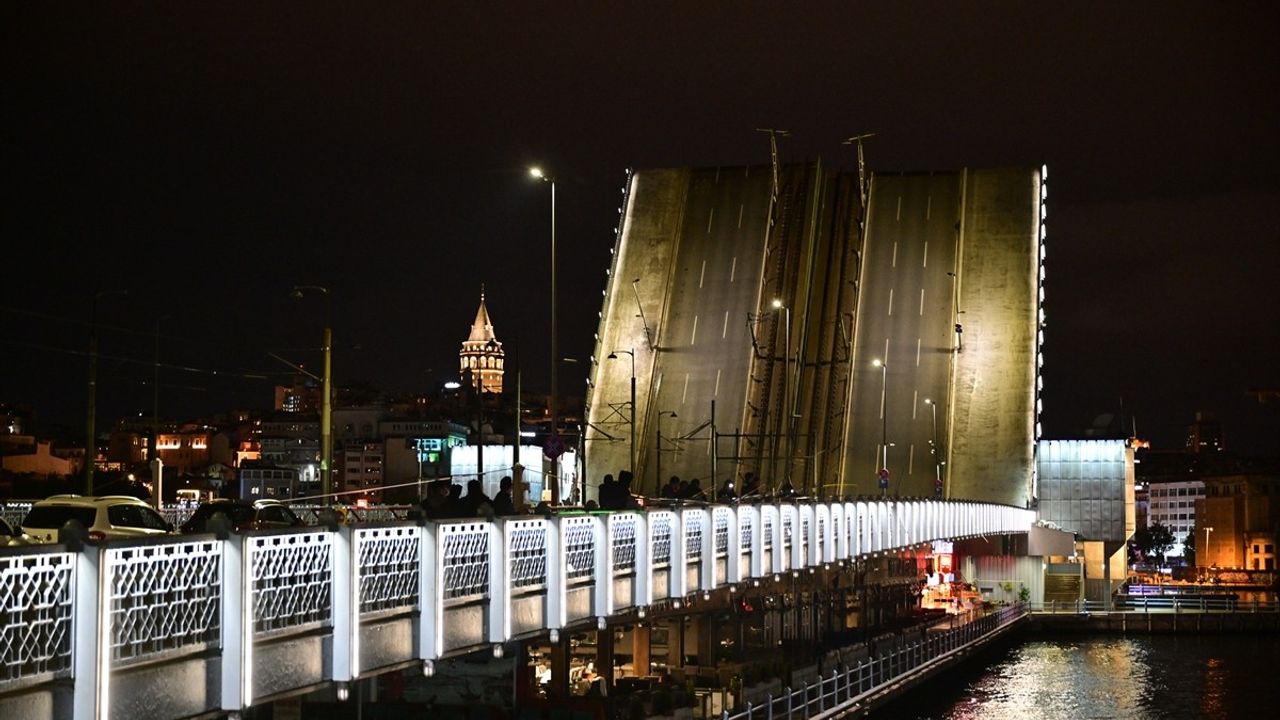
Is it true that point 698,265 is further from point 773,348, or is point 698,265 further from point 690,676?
point 690,676

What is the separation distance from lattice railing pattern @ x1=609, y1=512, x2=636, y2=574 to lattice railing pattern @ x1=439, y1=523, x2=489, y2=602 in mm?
3524

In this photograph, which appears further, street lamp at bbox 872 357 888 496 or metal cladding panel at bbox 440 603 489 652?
street lamp at bbox 872 357 888 496

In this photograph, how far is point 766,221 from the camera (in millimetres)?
52594

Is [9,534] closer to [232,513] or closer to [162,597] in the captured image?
[232,513]

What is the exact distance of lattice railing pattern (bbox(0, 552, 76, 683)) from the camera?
24.6ft

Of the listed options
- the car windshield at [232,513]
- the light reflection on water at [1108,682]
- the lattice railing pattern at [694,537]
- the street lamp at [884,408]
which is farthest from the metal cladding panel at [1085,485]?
the car windshield at [232,513]

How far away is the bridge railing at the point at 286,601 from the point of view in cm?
798

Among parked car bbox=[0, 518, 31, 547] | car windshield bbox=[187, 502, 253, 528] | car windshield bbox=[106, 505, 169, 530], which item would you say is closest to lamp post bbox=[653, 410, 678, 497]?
car windshield bbox=[187, 502, 253, 528]

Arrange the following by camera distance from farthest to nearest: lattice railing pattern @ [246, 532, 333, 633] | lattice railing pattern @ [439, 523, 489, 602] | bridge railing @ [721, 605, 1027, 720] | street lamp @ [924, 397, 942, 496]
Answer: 1. street lamp @ [924, 397, 942, 496]
2. bridge railing @ [721, 605, 1027, 720]
3. lattice railing pattern @ [439, 523, 489, 602]
4. lattice railing pattern @ [246, 532, 333, 633]

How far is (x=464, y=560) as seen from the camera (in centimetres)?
1297

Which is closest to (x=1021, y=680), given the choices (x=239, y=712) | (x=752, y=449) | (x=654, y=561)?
(x=752, y=449)

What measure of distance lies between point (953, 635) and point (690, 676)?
14.5 metres

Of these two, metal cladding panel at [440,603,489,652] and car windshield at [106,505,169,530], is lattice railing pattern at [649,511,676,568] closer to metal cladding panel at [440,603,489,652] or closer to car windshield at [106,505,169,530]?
metal cladding panel at [440,603,489,652]

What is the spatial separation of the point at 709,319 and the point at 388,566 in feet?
136
